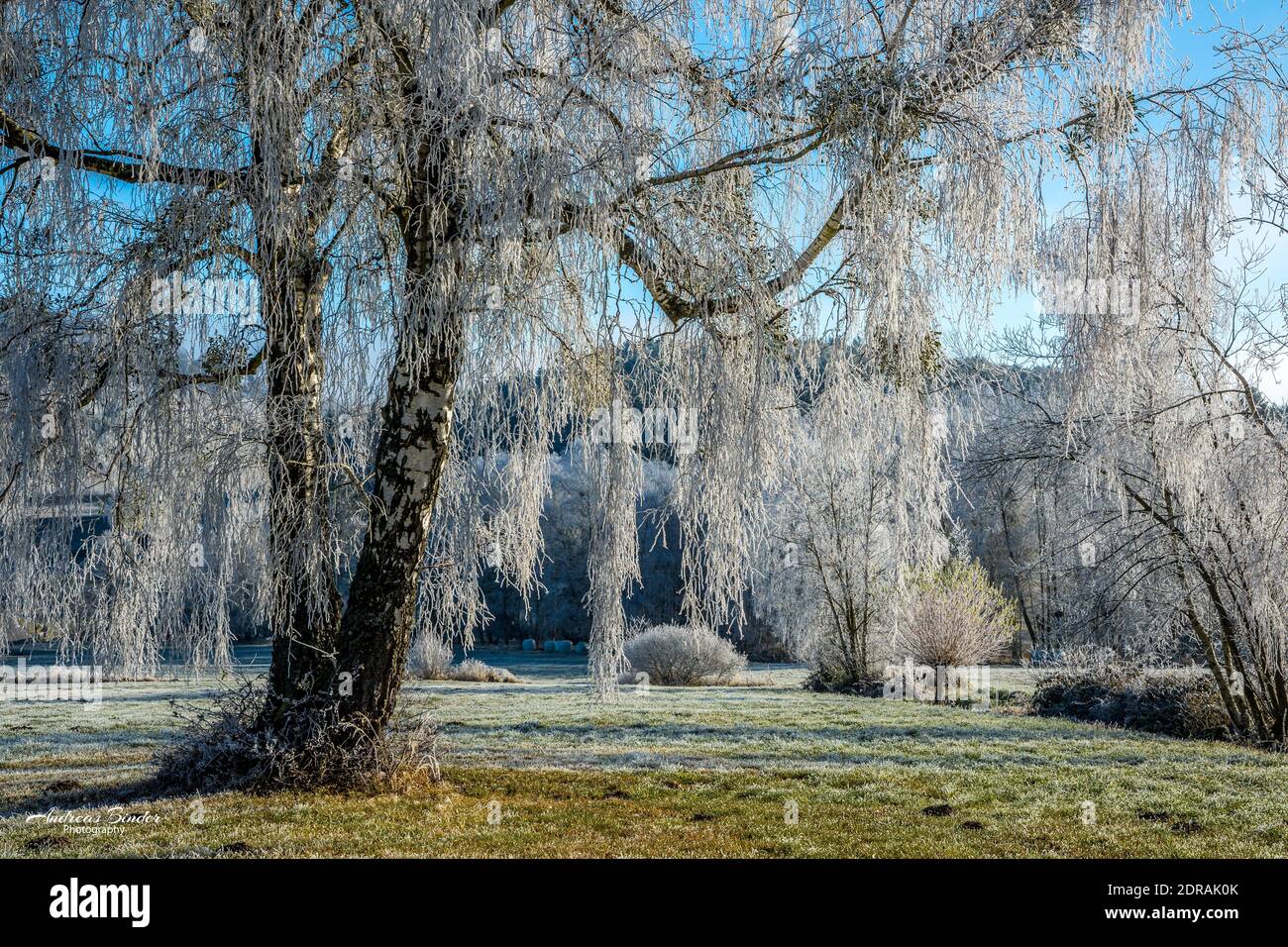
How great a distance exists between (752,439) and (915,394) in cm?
127

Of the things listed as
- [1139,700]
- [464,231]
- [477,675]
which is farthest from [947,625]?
[464,231]

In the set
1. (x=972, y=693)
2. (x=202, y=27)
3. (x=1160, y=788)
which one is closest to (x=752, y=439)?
(x=202, y=27)

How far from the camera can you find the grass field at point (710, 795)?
443cm

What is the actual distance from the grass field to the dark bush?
3.20 feet

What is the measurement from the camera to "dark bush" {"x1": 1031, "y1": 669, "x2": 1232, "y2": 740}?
991 cm

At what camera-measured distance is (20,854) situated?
402cm

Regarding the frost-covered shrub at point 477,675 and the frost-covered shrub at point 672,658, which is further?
the frost-covered shrub at point 477,675

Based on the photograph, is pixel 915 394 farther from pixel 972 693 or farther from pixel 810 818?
pixel 972 693

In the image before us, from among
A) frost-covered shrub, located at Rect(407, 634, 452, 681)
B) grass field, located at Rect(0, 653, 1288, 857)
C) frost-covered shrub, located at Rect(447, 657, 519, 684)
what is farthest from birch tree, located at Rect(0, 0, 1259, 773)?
frost-covered shrub, located at Rect(447, 657, 519, 684)

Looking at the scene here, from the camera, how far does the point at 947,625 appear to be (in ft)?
46.3

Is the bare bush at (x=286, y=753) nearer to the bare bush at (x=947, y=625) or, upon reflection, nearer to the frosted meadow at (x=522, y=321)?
the frosted meadow at (x=522, y=321)

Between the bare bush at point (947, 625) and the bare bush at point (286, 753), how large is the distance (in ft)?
32.4

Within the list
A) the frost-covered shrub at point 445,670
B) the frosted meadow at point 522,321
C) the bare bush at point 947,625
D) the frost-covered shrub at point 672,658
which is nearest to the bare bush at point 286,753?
the frosted meadow at point 522,321

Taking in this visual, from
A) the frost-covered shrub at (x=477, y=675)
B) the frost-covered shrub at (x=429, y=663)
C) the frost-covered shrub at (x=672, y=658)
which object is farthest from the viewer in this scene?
the frost-covered shrub at (x=477, y=675)
